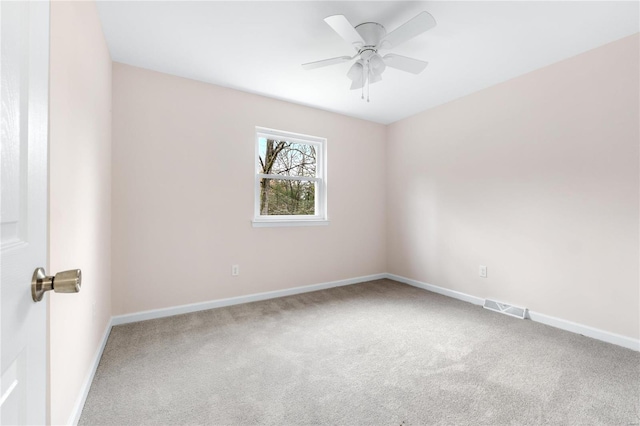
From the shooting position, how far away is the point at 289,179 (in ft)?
12.5

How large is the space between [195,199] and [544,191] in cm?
351

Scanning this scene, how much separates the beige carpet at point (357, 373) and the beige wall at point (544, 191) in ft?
1.45

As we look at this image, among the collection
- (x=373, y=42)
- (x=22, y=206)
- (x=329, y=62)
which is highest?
(x=373, y=42)

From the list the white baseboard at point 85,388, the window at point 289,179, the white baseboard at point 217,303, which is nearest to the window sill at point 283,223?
the window at point 289,179

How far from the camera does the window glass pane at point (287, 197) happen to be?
12.0ft

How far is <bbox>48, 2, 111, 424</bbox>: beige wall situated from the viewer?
1224 millimetres

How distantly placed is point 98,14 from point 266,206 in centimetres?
226

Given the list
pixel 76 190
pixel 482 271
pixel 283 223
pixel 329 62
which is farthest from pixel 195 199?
pixel 482 271

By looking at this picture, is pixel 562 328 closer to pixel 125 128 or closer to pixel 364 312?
pixel 364 312

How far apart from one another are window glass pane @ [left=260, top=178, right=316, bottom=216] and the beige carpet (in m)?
1.34

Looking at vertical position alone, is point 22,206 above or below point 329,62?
below

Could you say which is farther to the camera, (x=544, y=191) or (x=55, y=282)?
(x=544, y=191)

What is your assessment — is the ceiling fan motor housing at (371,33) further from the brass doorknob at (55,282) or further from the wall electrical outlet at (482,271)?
the wall electrical outlet at (482,271)

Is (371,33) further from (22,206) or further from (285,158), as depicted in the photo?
(22,206)
